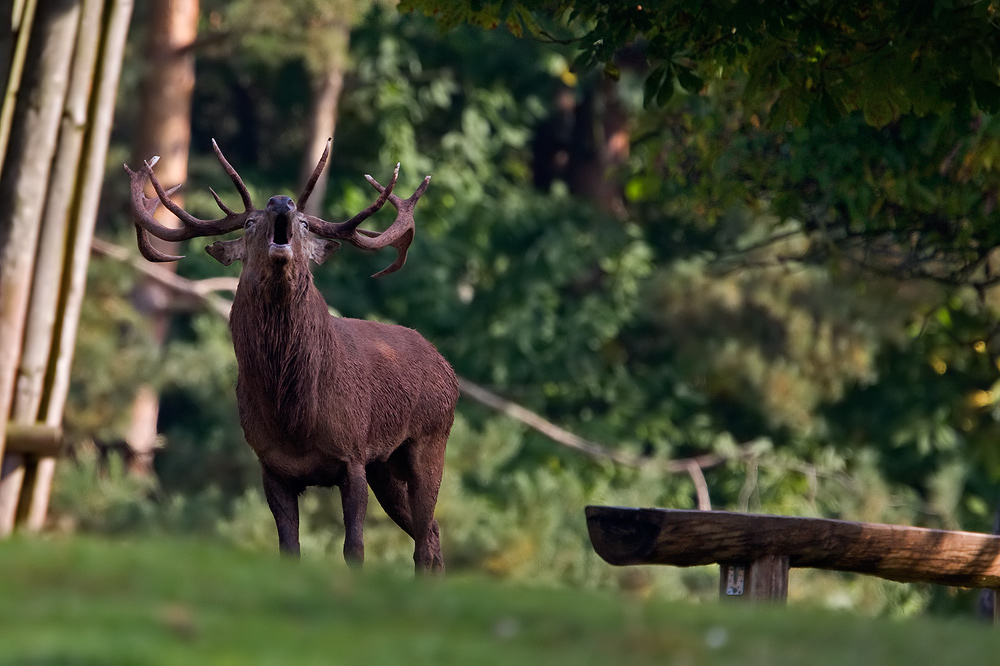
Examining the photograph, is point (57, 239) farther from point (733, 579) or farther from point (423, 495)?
point (733, 579)

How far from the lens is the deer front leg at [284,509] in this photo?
233 inches

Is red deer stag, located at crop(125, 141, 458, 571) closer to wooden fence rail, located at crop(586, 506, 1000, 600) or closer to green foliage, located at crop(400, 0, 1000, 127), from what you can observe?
wooden fence rail, located at crop(586, 506, 1000, 600)

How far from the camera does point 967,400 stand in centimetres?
1645

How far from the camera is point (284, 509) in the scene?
19.5ft

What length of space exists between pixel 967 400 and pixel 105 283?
9.80 metres

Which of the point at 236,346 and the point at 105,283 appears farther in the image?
the point at 105,283

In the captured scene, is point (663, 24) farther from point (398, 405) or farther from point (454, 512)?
point (454, 512)

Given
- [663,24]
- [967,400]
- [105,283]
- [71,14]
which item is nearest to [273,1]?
[105,283]

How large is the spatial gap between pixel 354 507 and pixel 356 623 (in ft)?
8.70

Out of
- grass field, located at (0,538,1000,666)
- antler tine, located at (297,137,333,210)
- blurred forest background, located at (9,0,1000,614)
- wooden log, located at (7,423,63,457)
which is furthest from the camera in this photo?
blurred forest background, located at (9,0,1000,614)

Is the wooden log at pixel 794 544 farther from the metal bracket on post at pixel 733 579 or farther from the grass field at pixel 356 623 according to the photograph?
the grass field at pixel 356 623

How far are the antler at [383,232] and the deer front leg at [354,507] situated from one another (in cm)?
80

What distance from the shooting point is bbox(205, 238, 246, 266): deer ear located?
5.86 metres

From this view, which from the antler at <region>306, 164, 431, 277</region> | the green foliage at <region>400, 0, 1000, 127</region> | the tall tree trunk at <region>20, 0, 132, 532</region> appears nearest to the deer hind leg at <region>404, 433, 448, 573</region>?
the antler at <region>306, 164, 431, 277</region>
